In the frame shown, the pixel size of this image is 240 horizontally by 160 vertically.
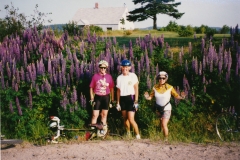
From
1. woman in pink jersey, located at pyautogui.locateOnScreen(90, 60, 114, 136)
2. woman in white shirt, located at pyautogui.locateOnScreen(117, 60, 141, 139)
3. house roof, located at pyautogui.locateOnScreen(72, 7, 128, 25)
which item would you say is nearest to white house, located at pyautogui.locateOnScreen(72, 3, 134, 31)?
house roof, located at pyautogui.locateOnScreen(72, 7, 128, 25)

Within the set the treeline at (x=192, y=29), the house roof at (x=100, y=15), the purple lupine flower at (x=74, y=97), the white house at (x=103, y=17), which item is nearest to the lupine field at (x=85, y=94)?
the purple lupine flower at (x=74, y=97)

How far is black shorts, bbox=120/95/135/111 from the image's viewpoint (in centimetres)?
642

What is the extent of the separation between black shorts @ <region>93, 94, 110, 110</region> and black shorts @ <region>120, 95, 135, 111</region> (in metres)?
0.34

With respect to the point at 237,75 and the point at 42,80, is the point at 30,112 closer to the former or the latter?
the point at 42,80

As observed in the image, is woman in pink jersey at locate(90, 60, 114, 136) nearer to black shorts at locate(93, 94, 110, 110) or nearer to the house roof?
black shorts at locate(93, 94, 110, 110)

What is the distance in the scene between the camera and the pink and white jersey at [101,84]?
21.4 ft

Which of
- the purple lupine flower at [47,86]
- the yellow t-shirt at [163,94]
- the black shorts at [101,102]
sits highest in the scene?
the purple lupine flower at [47,86]

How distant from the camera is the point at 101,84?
6527 millimetres

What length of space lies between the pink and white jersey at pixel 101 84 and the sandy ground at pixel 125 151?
118cm

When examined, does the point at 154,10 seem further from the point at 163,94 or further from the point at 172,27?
the point at 163,94

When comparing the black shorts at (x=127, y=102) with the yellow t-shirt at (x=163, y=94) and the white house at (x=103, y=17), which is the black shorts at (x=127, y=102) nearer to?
the yellow t-shirt at (x=163, y=94)

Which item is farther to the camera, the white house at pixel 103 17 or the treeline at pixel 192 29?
the white house at pixel 103 17

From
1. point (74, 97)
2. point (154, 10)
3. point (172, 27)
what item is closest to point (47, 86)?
point (74, 97)

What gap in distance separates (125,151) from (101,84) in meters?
1.77
